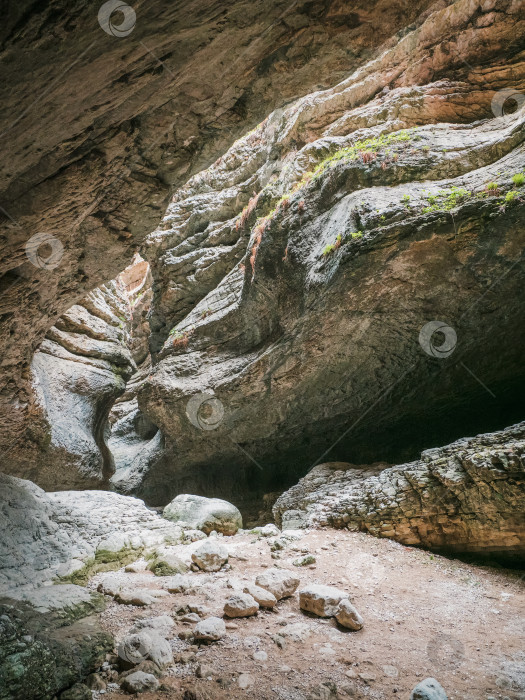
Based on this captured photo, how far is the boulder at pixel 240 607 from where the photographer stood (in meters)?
3.33

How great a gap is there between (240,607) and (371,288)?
616 centimetres

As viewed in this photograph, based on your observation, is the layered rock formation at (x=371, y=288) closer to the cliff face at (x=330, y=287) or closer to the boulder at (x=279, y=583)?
the cliff face at (x=330, y=287)

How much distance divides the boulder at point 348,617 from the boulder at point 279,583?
24.9 inches

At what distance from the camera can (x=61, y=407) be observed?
1140 centimetres

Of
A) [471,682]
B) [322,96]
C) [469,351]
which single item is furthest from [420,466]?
[322,96]

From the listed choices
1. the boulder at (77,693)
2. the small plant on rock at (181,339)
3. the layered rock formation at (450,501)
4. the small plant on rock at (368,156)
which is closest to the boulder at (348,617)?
the boulder at (77,693)

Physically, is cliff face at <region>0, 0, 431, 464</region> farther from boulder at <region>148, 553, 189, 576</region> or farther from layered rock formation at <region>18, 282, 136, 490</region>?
layered rock formation at <region>18, 282, 136, 490</region>

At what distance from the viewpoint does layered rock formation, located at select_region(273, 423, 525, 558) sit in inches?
193

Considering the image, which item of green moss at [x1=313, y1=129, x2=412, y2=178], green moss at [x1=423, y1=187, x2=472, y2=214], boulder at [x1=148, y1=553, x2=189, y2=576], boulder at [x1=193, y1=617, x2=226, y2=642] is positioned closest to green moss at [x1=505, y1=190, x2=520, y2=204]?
green moss at [x1=423, y1=187, x2=472, y2=214]

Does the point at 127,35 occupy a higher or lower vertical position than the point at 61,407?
higher

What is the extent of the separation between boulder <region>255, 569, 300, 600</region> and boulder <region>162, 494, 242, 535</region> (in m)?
3.48

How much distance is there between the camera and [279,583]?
3.80 m

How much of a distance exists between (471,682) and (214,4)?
5278 mm

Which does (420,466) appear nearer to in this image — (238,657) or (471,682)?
(471,682)
